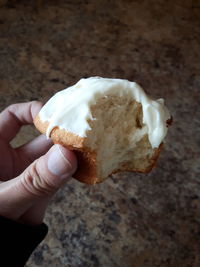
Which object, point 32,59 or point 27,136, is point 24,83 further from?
point 27,136

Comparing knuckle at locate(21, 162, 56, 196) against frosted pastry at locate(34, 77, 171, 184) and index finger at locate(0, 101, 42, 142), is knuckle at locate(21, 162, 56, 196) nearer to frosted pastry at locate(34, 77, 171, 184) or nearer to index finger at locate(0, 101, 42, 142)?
frosted pastry at locate(34, 77, 171, 184)

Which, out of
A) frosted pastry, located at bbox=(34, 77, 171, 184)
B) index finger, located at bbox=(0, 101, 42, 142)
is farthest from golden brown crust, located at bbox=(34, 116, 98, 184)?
index finger, located at bbox=(0, 101, 42, 142)

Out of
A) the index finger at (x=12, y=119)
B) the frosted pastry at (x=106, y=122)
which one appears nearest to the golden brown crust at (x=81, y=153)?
the frosted pastry at (x=106, y=122)

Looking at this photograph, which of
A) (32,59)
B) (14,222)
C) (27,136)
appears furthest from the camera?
(32,59)

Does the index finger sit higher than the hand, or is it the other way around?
the hand

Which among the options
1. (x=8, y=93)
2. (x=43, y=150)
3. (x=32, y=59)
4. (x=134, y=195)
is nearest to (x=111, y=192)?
(x=134, y=195)

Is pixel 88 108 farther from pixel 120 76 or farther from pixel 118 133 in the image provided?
pixel 120 76

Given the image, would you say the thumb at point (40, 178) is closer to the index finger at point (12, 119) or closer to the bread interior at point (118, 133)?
the bread interior at point (118, 133)
